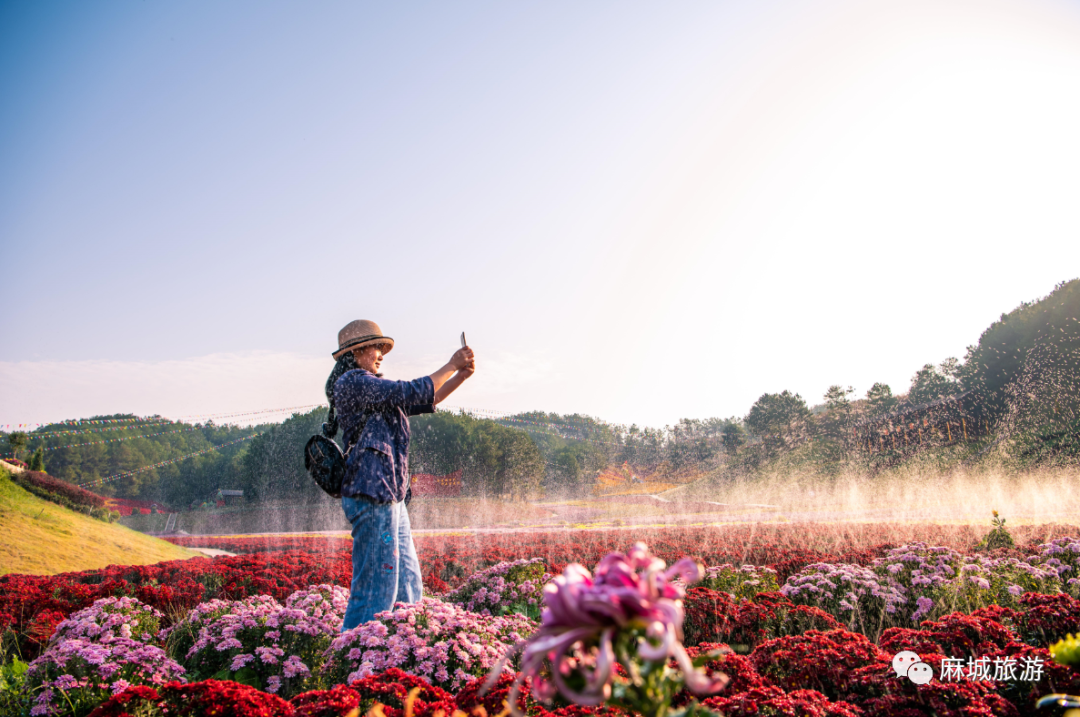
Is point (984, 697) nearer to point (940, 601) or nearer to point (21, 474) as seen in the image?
point (940, 601)

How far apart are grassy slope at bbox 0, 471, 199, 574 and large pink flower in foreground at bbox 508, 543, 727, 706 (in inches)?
385

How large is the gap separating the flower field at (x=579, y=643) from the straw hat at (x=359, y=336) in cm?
153

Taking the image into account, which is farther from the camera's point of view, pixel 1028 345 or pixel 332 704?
pixel 1028 345

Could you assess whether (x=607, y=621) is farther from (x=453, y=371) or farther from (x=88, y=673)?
(x=88, y=673)

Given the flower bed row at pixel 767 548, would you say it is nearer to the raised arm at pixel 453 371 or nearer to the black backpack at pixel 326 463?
the black backpack at pixel 326 463

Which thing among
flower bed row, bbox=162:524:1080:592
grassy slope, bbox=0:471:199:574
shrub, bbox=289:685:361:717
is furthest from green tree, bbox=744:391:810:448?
shrub, bbox=289:685:361:717

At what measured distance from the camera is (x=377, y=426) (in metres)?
3.27

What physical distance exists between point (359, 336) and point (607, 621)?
3005 mm

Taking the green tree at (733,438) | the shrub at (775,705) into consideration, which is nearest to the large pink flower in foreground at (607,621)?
the shrub at (775,705)

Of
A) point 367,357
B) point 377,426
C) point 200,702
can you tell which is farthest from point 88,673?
point 367,357

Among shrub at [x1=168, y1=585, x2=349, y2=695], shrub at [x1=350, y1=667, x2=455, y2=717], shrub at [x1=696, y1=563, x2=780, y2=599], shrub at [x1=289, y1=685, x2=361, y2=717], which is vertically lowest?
shrub at [x1=696, y1=563, x2=780, y2=599]

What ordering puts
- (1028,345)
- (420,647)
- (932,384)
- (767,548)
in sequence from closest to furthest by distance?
(420,647)
(767,548)
(1028,345)
(932,384)

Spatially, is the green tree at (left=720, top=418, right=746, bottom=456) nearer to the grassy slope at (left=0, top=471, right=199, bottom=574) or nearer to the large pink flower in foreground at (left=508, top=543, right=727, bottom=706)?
the grassy slope at (left=0, top=471, right=199, bottom=574)

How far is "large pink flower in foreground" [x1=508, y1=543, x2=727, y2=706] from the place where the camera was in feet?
2.23
